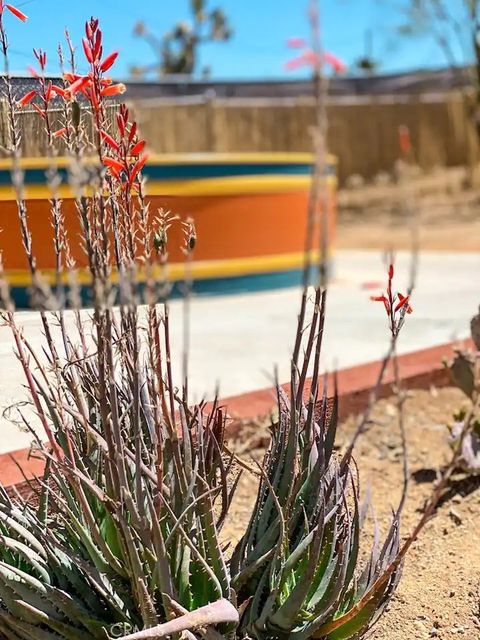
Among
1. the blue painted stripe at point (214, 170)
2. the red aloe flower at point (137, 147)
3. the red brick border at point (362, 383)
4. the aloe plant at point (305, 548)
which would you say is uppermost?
the red aloe flower at point (137, 147)

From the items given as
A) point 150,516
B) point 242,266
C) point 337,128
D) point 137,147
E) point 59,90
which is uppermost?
point 337,128

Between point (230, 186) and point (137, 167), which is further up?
point (137, 167)

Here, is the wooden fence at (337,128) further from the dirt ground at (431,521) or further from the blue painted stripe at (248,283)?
the dirt ground at (431,521)

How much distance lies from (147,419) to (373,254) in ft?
38.1

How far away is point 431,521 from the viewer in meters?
2.93

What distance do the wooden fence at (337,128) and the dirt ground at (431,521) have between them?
65.2 feet

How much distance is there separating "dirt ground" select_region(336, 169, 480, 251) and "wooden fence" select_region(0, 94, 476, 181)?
0.81 meters

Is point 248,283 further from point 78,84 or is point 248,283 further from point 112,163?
point 78,84

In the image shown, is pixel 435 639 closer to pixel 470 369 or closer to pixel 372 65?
pixel 470 369

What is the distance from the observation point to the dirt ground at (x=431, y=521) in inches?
90.7

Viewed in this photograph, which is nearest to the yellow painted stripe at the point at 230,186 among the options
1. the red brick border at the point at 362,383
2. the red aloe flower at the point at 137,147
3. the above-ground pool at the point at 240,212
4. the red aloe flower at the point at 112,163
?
the above-ground pool at the point at 240,212

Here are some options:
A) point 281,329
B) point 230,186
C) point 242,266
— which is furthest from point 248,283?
point 281,329

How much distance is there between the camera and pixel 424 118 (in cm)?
2658

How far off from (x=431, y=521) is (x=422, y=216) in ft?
57.9
